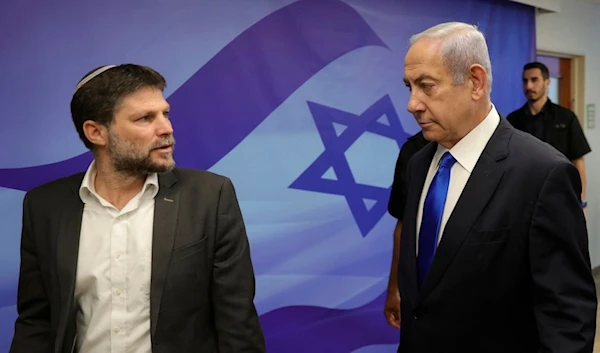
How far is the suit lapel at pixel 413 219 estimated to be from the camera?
145 cm

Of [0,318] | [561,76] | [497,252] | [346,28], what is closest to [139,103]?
[497,252]

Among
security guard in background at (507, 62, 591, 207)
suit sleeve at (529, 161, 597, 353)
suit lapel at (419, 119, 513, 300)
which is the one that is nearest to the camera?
suit sleeve at (529, 161, 597, 353)

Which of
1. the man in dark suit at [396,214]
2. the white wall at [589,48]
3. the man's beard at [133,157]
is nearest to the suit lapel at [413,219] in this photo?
Result: the man in dark suit at [396,214]

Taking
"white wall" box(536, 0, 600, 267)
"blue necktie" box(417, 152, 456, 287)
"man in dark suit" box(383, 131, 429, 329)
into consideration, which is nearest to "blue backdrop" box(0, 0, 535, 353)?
"man in dark suit" box(383, 131, 429, 329)

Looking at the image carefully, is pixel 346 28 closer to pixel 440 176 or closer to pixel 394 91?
pixel 394 91

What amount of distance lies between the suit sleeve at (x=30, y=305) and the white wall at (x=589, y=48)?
437 cm

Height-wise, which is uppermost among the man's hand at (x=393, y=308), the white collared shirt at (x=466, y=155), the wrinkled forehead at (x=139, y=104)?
the wrinkled forehead at (x=139, y=104)

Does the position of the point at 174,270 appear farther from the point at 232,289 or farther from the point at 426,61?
the point at 426,61

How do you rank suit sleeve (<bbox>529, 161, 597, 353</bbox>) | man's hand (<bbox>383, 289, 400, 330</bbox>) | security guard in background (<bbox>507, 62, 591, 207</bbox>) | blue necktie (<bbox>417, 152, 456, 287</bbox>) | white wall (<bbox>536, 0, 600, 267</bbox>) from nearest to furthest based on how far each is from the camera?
suit sleeve (<bbox>529, 161, 597, 353</bbox>), blue necktie (<bbox>417, 152, 456, 287</bbox>), man's hand (<bbox>383, 289, 400, 330</bbox>), security guard in background (<bbox>507, 62, 591, 207</bbox>), white wall (<bbox>536, 0, 600, 267</bbox>)

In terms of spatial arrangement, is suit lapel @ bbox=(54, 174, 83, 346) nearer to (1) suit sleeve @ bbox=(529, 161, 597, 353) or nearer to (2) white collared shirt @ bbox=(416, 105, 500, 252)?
(2) white collared shirt @ bbox=(416, 105, 500, 252)

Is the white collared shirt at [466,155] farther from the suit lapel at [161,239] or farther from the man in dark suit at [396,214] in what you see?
the suit lapel at [161,239]

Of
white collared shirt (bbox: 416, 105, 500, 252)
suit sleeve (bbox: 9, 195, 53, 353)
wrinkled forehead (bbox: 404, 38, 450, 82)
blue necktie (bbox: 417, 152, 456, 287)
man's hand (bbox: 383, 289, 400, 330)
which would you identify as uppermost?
wrinkled forehead (bbox: 404, 38, 450, 82)

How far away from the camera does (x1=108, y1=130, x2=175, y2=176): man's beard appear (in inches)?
58.5

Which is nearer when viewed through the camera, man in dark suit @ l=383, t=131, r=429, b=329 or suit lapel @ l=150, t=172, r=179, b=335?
suit lapel @ l=150, t=172, r=179, b=335
